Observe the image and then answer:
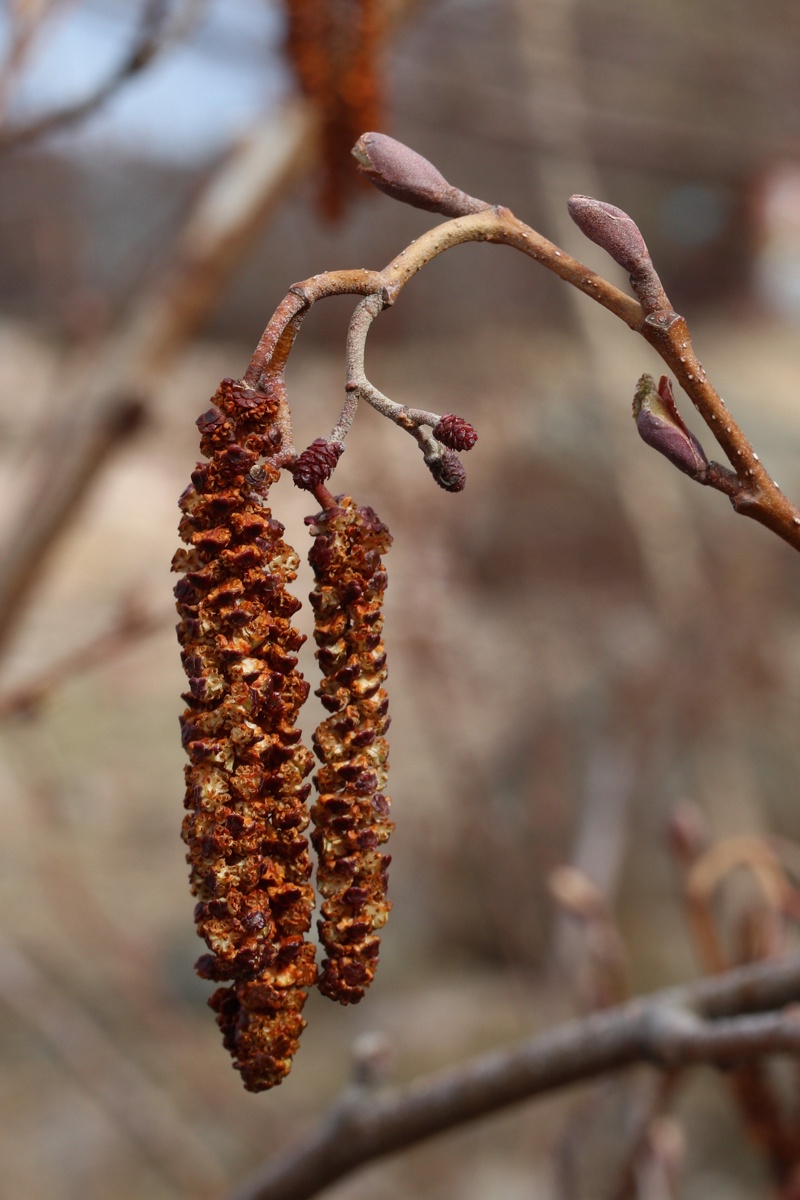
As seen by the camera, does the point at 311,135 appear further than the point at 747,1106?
Yes

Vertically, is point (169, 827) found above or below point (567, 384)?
below

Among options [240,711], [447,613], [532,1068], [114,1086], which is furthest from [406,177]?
[447,613]

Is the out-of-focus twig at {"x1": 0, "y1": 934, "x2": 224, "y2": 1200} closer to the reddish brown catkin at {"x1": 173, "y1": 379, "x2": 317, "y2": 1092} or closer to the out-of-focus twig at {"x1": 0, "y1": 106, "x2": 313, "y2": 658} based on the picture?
the out-of-focus twig at {"x1": 0, "y1": 106, "x2": 313, "y2": 658}

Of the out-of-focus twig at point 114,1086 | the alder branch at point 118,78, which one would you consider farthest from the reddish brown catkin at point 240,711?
Answer: the out-of-focus twig at point 114,1086

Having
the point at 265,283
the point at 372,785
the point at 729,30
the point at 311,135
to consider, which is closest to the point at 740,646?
the point at 311,135

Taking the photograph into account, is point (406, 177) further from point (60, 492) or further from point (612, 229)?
point (60, 492)

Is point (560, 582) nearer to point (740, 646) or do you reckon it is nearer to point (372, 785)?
point (740, 646)

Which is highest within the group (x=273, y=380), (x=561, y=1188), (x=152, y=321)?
(x=273, y=380)
